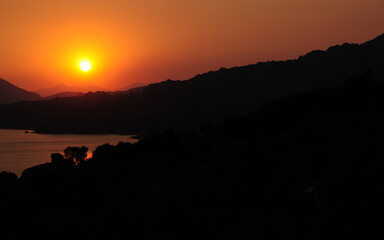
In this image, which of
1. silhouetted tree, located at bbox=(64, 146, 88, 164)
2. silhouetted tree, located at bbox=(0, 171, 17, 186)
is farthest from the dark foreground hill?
silhouetted tree, located at bbox=(64, 146, 88, 164)

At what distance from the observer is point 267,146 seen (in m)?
56.4

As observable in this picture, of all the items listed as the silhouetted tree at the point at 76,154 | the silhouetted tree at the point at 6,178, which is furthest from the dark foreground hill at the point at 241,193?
the silhouetted tree at the point at 76,154

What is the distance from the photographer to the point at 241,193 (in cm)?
3747

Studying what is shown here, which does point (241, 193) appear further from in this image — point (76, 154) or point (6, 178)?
point (76, 154)

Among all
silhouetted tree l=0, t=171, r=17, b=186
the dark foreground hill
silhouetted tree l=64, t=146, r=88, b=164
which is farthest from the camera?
silhouetted tree l=64, t=146, r=88, b=164

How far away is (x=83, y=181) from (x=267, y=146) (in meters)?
24.6

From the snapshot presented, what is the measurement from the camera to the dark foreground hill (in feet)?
85.0

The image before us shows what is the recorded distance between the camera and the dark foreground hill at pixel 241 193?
2592 cm

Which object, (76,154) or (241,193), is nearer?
(241,193)

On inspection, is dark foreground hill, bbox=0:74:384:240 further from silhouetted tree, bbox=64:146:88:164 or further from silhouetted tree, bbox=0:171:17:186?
silhouetted tree, bbox=64:146:88:164

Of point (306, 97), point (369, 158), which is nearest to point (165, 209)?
point (369, 158)

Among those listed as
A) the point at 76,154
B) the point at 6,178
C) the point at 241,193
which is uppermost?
the point at 6,178

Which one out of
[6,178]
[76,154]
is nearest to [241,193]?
[6,178]

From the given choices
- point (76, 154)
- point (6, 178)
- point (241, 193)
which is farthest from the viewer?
point (76, 154)
